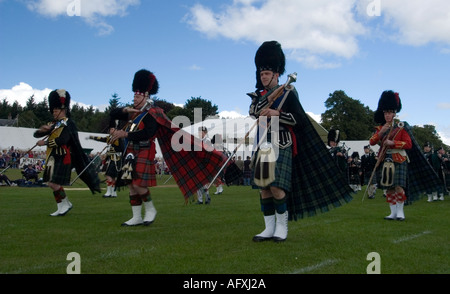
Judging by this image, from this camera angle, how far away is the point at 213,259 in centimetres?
510

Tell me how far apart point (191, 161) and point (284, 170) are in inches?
106

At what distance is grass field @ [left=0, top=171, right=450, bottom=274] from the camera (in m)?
4.76

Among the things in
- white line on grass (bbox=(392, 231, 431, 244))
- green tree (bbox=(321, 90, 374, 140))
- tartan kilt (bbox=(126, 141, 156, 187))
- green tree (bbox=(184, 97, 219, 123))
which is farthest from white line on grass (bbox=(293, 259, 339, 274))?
green tree (bbox=(184, 97, 219, 123))

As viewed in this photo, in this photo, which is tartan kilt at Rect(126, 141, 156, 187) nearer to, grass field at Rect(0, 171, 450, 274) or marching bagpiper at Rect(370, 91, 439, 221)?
grass field at Rect(0, 171, 450, 274)

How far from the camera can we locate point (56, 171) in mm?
9125

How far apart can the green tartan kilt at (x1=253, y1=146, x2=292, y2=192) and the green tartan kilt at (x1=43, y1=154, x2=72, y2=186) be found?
15.5 feet

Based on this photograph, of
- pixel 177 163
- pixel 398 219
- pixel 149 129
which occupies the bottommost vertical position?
pixel 398 219

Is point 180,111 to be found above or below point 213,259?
above

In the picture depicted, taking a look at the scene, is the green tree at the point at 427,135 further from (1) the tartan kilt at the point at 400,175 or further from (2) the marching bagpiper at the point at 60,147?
(2) the marching bagpiper at the point at 60,147

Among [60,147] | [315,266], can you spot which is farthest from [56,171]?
[315,266]

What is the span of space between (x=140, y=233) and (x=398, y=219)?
521 cm
